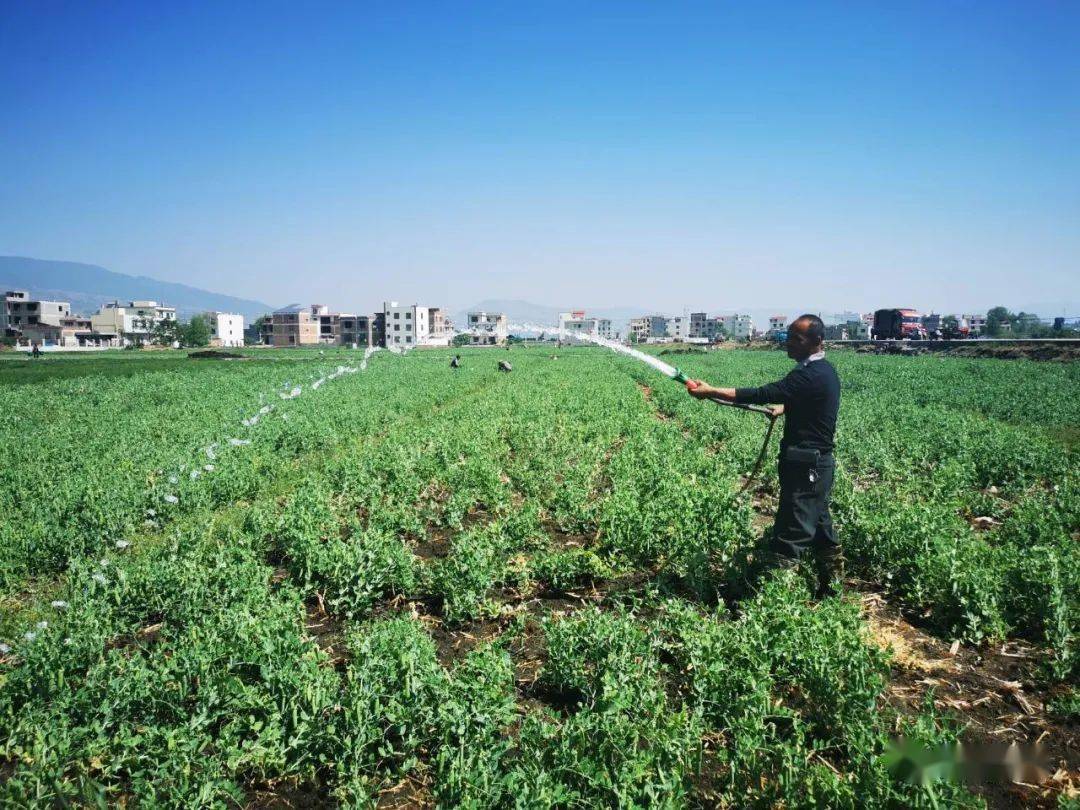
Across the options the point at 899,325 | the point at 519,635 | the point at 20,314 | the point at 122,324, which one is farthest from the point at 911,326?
the point at 20,314

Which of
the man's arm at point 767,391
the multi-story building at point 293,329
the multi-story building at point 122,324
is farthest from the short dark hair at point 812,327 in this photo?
the multi-story building at point 293,329

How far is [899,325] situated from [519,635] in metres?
73.8

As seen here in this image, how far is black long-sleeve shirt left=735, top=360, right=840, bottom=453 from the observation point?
18.8 ft

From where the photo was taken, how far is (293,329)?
145875 mm

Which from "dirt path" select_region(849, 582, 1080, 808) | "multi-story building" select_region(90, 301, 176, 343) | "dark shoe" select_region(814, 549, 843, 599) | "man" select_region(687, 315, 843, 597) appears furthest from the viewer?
"multi-story building" select_region(90, 301, 176, 343)

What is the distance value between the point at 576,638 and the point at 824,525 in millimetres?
2699

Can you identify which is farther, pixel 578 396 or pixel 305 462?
pixel 578 396

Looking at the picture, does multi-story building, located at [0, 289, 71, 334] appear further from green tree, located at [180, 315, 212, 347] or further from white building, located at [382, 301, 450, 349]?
white building, located at [382, 301, 450, 349]

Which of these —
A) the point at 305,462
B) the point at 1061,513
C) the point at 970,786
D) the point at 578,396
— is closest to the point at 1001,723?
the point at 970,786

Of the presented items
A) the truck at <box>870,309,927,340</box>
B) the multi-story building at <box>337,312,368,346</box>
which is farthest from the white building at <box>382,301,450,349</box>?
the truck at <box>870,309,927,340</box>

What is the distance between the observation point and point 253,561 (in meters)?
6.29

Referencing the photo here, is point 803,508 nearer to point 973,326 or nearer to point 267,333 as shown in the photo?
point 973,326

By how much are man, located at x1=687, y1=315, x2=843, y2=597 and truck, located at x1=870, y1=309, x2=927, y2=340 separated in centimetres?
7107

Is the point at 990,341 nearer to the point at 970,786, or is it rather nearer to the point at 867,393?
the point at 867,393
